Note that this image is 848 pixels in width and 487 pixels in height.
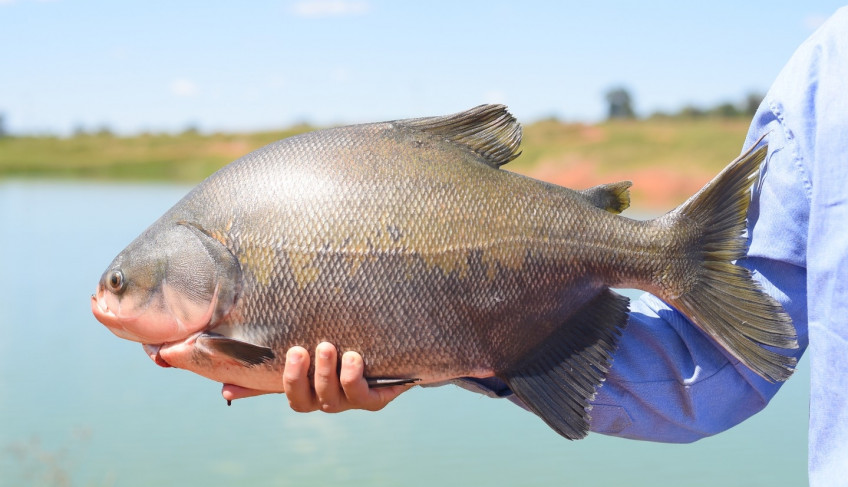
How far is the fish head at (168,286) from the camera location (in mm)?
1984

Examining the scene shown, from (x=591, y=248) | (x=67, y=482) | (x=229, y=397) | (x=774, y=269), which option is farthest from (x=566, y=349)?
(x=67, y=482)

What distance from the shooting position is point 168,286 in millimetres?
2025

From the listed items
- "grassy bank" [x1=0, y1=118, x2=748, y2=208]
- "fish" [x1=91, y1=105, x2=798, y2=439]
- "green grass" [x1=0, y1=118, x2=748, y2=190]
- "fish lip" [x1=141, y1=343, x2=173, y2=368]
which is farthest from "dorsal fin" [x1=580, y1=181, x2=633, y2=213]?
"green grass" [x1=0, y1=118, x2=748, y2=190]

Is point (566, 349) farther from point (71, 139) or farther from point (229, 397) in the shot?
point (71, 139)

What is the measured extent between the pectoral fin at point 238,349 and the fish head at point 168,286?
0.05 m

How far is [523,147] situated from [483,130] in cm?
2549

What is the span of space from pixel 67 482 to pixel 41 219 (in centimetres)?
2080

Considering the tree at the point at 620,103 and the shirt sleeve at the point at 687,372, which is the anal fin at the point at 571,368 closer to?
the shirt sleeve at the point at 687,372

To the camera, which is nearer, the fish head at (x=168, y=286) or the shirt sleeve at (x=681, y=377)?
Result: the fish head at (x=168, y=286)

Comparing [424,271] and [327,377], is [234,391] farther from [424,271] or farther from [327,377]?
[424,271]

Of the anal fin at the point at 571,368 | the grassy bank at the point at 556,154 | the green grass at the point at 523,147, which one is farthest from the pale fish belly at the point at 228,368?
the green grass at the point at 523,147

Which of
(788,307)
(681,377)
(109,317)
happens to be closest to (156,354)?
(109,317)

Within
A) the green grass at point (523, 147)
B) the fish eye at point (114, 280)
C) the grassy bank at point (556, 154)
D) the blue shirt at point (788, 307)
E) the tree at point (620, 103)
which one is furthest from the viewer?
the tree at point (620, 103)

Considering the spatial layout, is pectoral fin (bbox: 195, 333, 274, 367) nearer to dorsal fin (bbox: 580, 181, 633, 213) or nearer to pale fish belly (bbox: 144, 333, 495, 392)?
pale fish belly (bbox: 144, 333, 495, 392)
